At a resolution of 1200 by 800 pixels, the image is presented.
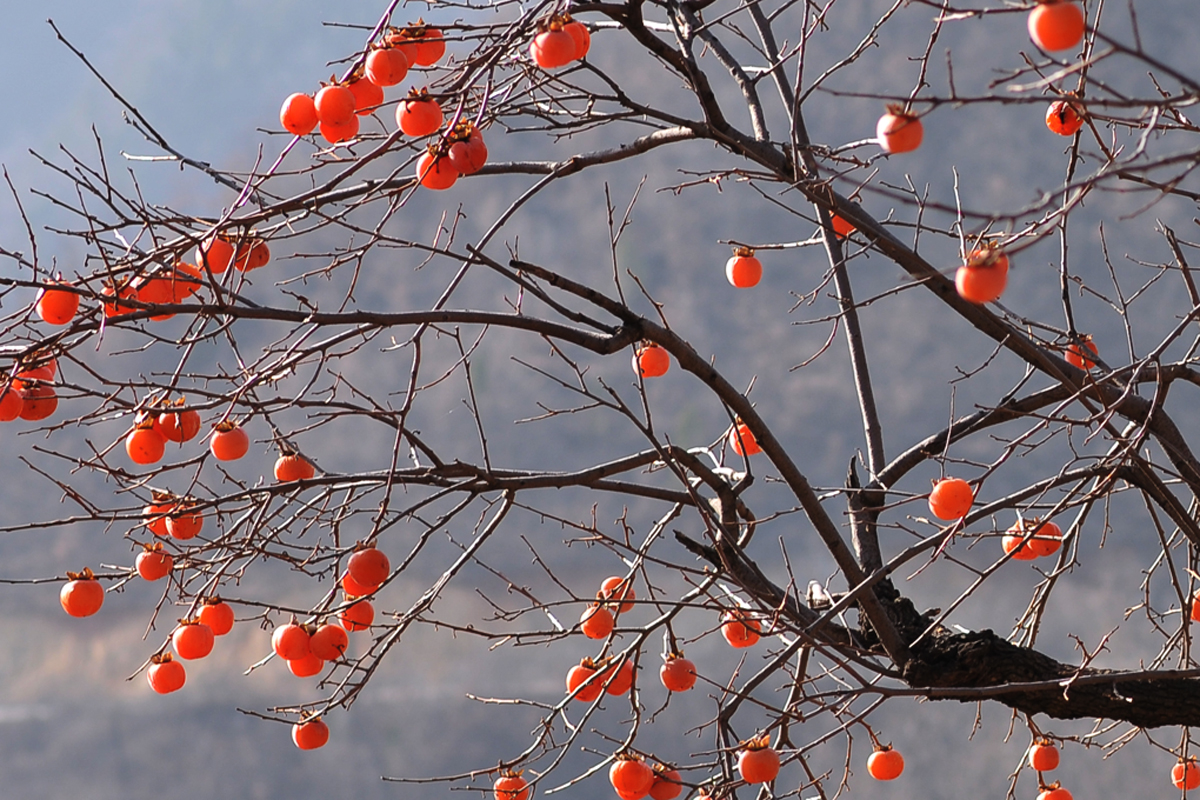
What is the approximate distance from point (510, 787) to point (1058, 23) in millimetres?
1593

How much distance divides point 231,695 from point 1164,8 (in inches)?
383

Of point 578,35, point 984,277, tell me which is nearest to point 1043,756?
point 984,277

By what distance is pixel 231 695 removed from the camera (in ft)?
31.8

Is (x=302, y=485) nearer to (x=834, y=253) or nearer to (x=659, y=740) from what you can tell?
(x=834, y=253)

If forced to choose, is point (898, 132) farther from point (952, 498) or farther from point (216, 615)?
point (216, 615)

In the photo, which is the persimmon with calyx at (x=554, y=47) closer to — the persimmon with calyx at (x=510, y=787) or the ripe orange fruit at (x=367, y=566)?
the ripe orange fruit at (x=367, y=566)

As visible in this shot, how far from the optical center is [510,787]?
6.91ft

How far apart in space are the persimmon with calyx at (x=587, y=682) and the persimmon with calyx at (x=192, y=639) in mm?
663

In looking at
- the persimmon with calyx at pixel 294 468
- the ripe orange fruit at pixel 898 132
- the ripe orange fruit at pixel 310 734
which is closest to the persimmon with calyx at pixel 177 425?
the persimmon with calyx at pixel 294 468

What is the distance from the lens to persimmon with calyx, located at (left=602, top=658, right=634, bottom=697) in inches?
83.1

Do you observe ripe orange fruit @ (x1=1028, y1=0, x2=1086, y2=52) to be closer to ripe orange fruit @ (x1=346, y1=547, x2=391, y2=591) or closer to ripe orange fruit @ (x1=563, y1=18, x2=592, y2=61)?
ripe orange fruit @ (x1=563, y1=18, x2=592, y2=61)

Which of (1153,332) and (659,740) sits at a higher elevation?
(1153,332)

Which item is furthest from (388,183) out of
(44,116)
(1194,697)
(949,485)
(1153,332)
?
(44,116)

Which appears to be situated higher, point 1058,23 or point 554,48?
point 554,48
